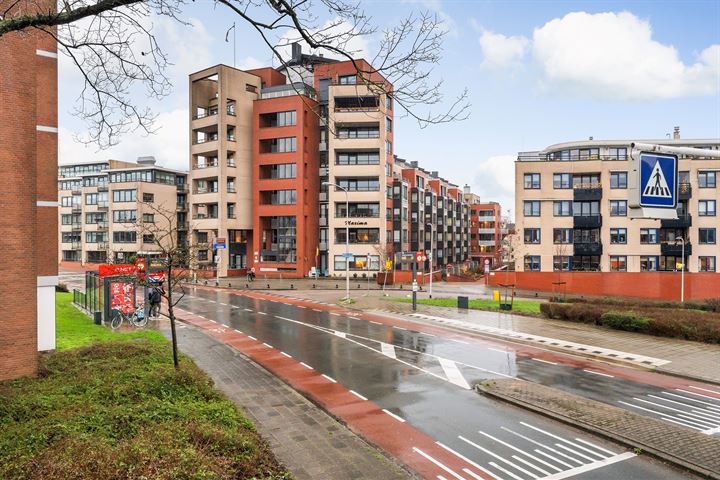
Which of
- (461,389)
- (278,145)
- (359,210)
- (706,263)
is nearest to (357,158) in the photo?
(359,210)

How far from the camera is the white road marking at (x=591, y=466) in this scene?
28.2ft

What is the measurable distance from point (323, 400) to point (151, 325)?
14.8 metres

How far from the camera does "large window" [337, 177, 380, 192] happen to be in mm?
58156

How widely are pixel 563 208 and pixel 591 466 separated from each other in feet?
153

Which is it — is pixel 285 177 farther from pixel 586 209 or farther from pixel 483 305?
pixel 586 209

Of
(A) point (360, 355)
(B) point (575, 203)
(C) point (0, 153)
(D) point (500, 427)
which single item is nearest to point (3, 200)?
(C) point (0, 153)

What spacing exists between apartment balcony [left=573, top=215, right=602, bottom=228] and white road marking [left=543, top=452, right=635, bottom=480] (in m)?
45.5

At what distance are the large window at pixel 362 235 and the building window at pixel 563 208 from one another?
20.9 m

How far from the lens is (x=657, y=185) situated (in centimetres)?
635

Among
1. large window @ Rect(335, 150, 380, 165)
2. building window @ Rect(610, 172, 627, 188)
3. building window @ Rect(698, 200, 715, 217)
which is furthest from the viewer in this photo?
large window @ Rect(335, 150, 380, 165)

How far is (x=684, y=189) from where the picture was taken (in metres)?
50.2

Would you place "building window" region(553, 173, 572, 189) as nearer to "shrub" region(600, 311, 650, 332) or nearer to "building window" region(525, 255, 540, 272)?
"building window" region(525, 255, 540, 272)

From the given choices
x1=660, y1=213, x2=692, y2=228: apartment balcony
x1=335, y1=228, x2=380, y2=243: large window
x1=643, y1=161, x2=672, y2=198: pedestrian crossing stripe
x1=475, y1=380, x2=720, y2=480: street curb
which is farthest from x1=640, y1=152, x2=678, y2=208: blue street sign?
x1=335, y1=228, x2=380, y2=243: large window

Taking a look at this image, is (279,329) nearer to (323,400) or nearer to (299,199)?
(323,400)
